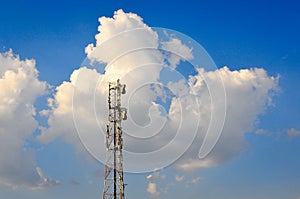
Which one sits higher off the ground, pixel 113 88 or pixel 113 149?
pixel 113 88

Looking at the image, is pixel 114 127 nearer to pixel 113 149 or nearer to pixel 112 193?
pixel 113 149

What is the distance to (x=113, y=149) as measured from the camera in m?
103

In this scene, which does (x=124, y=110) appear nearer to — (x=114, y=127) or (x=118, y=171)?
(x=114, y=127)

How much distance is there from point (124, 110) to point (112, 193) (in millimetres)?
15320

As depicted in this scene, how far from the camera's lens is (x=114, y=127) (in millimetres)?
104125

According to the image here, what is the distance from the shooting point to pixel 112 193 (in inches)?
3939

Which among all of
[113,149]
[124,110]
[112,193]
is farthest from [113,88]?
[112,193]

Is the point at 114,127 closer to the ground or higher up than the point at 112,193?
higher up

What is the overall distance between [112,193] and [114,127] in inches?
478

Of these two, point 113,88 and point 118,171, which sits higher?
point 113,88

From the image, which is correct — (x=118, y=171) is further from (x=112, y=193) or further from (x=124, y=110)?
(x=124, y=110)

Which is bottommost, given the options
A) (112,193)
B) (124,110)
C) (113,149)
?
(112,193)

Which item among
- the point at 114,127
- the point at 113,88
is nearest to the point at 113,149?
the point at 114,127

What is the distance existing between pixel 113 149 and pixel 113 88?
11401 millimetres
